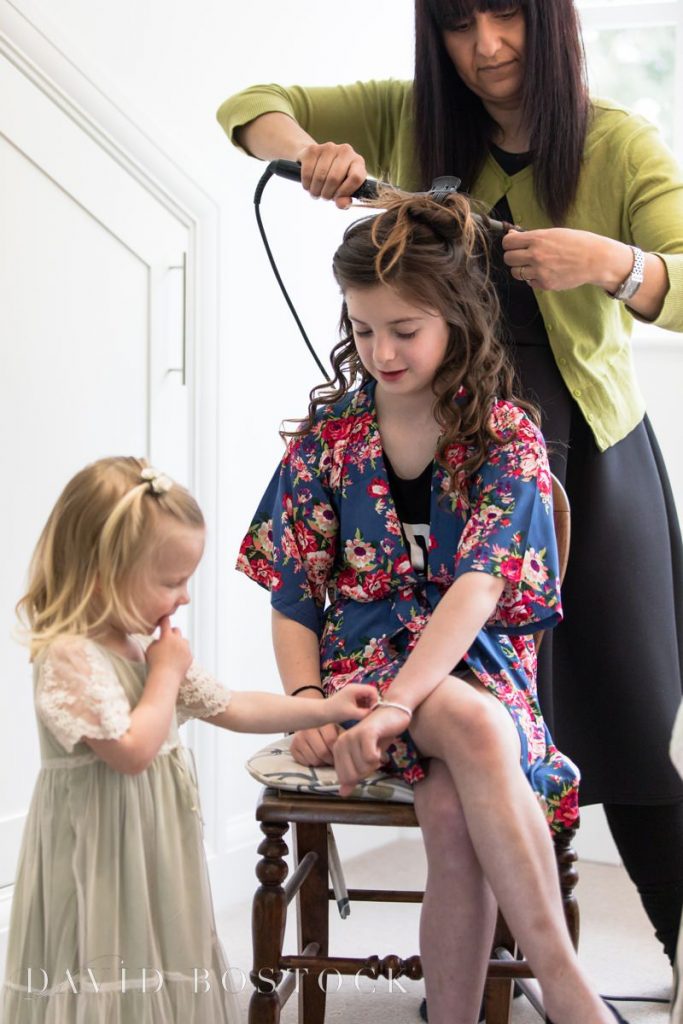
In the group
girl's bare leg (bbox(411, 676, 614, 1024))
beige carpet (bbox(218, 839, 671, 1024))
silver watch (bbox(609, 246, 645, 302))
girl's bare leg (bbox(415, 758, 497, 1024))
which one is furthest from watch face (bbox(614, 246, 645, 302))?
beige carpet (bbox(218, 839, 671, 1024))

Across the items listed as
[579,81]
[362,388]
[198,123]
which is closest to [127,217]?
[198,123]

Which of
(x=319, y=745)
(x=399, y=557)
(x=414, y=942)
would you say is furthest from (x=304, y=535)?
(x=414, y=942)

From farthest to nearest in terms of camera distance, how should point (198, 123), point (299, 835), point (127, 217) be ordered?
point (198, 123) < point (127, 217) < point (299, 835)

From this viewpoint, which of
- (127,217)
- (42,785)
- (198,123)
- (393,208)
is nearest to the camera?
(42,785)

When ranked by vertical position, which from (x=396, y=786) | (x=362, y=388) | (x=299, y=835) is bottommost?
(x=299, y=835)

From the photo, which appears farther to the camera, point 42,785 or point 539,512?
point 539,512

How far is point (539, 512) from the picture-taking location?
1.43m

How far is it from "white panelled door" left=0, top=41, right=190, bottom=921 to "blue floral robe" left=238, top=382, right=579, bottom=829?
497 mm

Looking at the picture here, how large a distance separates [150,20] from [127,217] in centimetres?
35

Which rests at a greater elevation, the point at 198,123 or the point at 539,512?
the point at 198,123

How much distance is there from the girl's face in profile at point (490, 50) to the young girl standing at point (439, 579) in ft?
0.75

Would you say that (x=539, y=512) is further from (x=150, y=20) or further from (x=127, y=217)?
(x=150, y=20)

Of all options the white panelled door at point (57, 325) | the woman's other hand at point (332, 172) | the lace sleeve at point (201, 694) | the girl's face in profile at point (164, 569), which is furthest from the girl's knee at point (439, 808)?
the white panelled door at point (57, 325)

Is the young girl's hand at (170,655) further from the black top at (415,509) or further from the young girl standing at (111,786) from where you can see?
the black top at (415,509)
